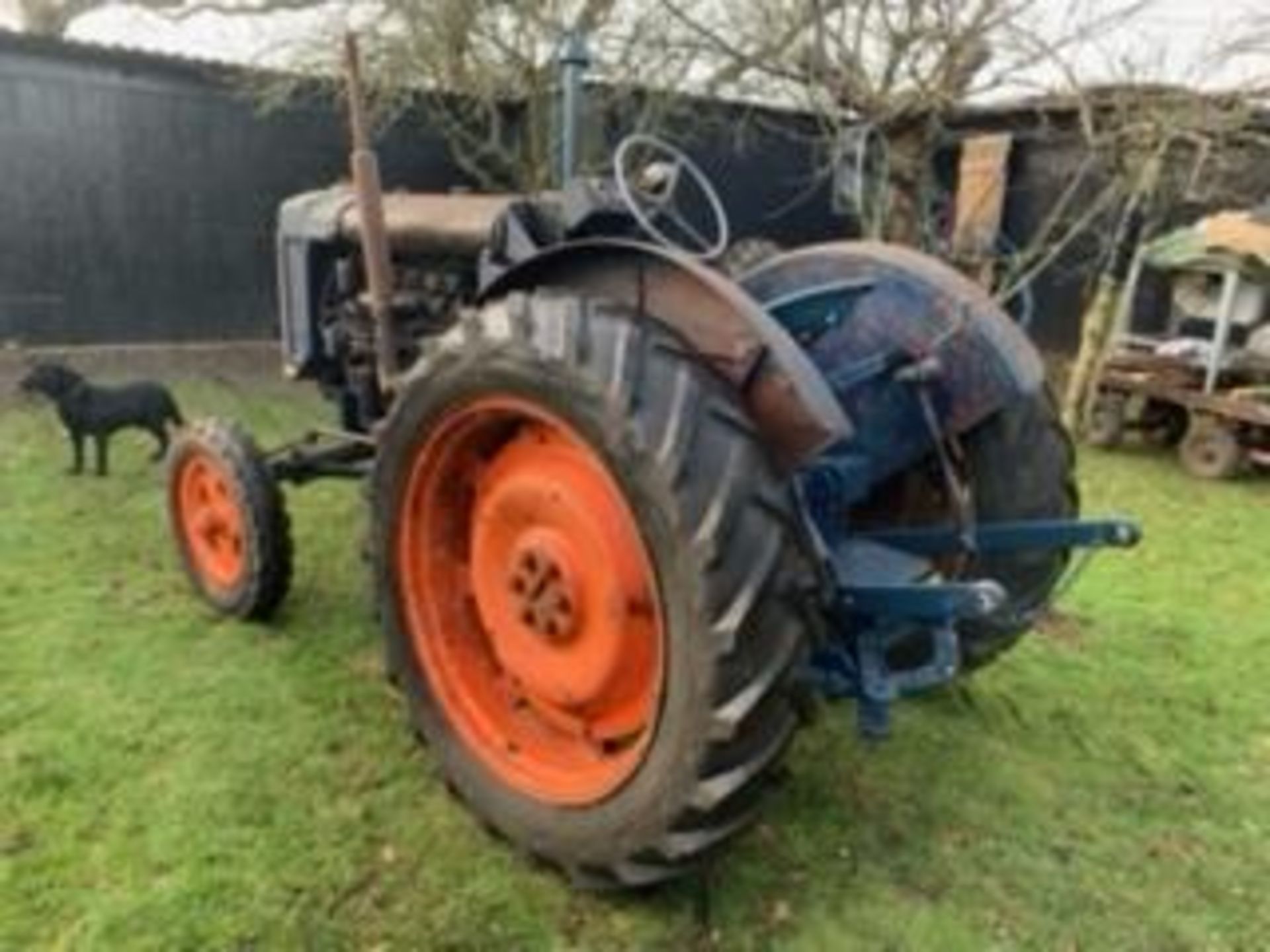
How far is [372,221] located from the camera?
3219 mm

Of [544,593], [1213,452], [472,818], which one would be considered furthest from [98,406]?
[1213,452]

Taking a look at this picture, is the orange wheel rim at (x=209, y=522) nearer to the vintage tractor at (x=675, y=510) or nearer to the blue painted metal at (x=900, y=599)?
the vintage tractor at (x=675, y=510)

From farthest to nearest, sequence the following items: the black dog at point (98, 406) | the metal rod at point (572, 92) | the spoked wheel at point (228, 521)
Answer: the black dog at point (98, 406)
the spoked wheel at point (228, 521)
the metal rod at point (572, 92)

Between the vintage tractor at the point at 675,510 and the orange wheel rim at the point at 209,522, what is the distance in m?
0.76

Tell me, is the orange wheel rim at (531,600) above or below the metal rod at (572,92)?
below

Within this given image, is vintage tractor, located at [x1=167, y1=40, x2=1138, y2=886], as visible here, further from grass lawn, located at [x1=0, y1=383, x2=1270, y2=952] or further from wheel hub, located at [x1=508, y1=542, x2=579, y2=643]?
grass lawn, located at [x1=0, y1=383, x2=1270, y2=952]

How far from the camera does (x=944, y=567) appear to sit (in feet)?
9.21

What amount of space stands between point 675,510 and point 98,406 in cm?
418

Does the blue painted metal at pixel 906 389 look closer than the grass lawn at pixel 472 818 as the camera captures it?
No

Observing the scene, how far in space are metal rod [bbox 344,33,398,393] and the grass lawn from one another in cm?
87

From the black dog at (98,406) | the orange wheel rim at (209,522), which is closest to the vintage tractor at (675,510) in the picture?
the orange wheel rim at (209,522)

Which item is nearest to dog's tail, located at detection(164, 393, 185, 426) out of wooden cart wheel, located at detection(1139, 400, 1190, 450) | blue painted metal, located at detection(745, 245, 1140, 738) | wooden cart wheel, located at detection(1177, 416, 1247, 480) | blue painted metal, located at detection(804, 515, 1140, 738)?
blue painted metal, located at detection(745, 245, 1140, 738)

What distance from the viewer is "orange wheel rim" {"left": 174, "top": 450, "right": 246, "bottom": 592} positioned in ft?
12.0

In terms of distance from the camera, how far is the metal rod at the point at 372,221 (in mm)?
3186
